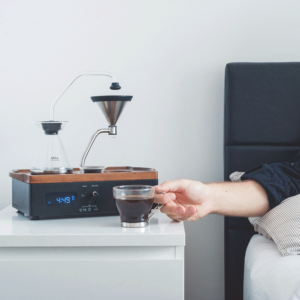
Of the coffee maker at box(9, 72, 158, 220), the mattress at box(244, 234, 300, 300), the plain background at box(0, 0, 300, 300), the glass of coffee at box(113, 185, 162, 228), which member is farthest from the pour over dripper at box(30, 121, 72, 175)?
the mattress at box(244, 234, 300, 300)

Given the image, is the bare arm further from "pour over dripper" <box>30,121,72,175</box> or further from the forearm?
"pour over dripper" <box>30,121,72,175</box>

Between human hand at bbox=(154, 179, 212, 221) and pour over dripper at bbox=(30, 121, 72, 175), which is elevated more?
pour over dripper at bbox=(30, 121, 72, 175)

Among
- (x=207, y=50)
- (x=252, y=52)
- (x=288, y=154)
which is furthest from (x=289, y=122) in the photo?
(x=207, y=50)

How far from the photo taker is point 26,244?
2.90 ft

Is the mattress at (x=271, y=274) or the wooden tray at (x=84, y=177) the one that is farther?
the wooden tray at (x=84, y=177)

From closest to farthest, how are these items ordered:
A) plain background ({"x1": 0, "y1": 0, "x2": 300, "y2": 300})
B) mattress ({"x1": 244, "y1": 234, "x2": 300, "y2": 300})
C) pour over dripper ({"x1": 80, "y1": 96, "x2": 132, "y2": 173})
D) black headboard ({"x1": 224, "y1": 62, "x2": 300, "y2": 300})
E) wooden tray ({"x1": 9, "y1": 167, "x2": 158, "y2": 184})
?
mattress ({"x1": 244, "y1": 234, "x2": 300, "y2": 300}) < wooden tray ({"x1": 9, "y1": 167, "x2": 158, "y2": 184}) < pour over dripper ({"x1": 80, "y1": 96, "x2": 132, "y2": 173}) < black headboard ({"x1": 224, "y1": 62, "x2": 300, "y2": 300}) < plain background ({"x1": 0, "y1": 0, "x2": 300, "y2": 300})

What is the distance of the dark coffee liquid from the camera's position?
0.93 metres

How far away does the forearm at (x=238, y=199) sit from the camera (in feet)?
3.66

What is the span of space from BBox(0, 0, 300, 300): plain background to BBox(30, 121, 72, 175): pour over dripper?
1.27ft

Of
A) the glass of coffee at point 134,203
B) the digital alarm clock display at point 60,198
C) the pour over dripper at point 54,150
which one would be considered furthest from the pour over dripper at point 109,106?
the glass of coffee at point 134,203

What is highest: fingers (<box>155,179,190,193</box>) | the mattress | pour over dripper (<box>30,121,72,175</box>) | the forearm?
pour over dripper (<box>30,121,72,175</box>)

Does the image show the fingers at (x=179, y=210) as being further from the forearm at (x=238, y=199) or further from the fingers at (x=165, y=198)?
the forearm at (x=238, y=199)

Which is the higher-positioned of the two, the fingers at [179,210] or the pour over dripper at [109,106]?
the pour over dripper at [109,106]

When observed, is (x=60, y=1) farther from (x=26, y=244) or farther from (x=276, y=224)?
(x=276, y=224)
